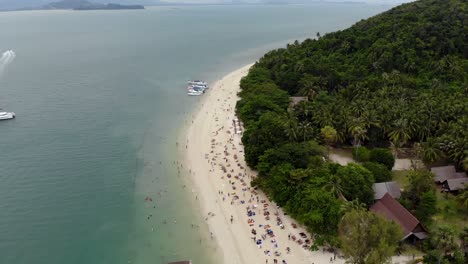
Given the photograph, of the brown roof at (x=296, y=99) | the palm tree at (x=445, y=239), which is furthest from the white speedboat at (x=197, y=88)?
the palm tree at (x=445, y=239)

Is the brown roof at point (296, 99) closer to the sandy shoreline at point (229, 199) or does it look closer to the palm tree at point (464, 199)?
the sandy shoreline at point (229, 199)

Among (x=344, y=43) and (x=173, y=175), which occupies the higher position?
(x=344, y=43)

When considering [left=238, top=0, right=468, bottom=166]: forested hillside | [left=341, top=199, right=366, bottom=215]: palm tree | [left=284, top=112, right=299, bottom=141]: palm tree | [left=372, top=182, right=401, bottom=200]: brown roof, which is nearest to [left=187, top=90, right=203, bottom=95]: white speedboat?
[left=238, top=0, right=468, bottom=166]: forested hillside

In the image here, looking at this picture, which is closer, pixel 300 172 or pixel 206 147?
pixel 300 172

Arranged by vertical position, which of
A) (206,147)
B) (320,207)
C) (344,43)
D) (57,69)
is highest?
(344,43)

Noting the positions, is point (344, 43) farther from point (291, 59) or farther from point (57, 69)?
point (57, 69)

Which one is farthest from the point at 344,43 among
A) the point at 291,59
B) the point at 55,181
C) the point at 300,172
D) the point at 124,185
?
the point at 55,181

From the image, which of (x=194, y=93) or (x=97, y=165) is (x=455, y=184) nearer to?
(x=97, y=165)
